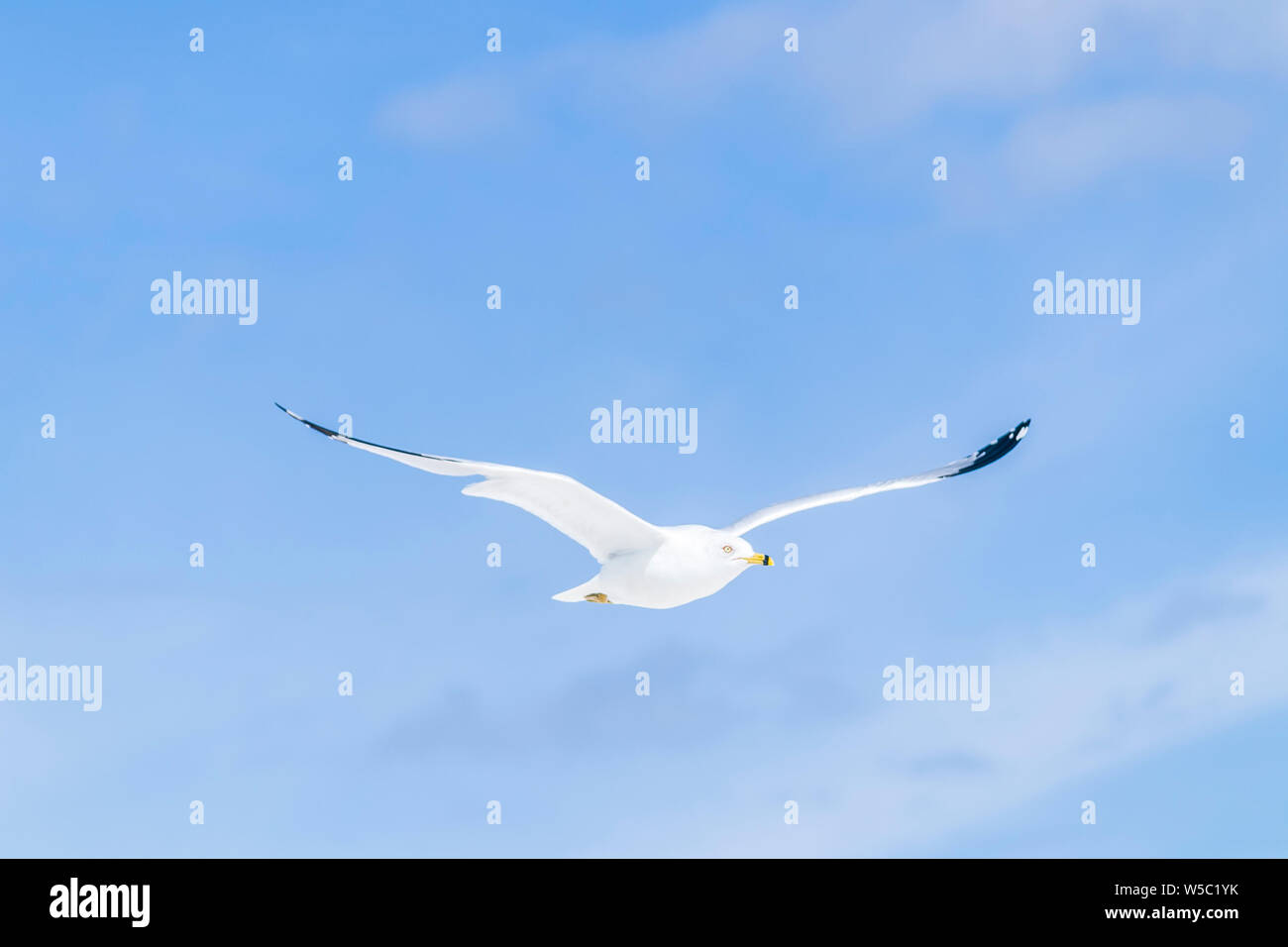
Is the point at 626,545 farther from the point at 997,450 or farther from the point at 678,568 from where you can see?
the point at 997,450

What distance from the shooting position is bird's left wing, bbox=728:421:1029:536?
1727 centimetres

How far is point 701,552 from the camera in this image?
16.0m

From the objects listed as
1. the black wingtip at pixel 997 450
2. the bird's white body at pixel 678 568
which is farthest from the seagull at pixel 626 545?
the black wingtip at pixel 997 450

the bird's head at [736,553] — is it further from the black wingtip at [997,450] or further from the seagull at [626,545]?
the black wingtip at [997,450]

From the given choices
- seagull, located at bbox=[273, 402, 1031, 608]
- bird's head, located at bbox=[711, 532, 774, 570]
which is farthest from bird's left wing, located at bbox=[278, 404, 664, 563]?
bird's head, located at bbox=[711, 532, 774, 570]

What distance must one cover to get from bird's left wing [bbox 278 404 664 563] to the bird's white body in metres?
0.16

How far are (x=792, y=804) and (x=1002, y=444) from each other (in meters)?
5.54

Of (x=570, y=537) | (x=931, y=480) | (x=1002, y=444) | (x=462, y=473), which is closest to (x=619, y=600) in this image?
(x=570, y=537)

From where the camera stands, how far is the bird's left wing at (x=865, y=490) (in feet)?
56.6

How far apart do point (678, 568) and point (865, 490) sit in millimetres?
2955
